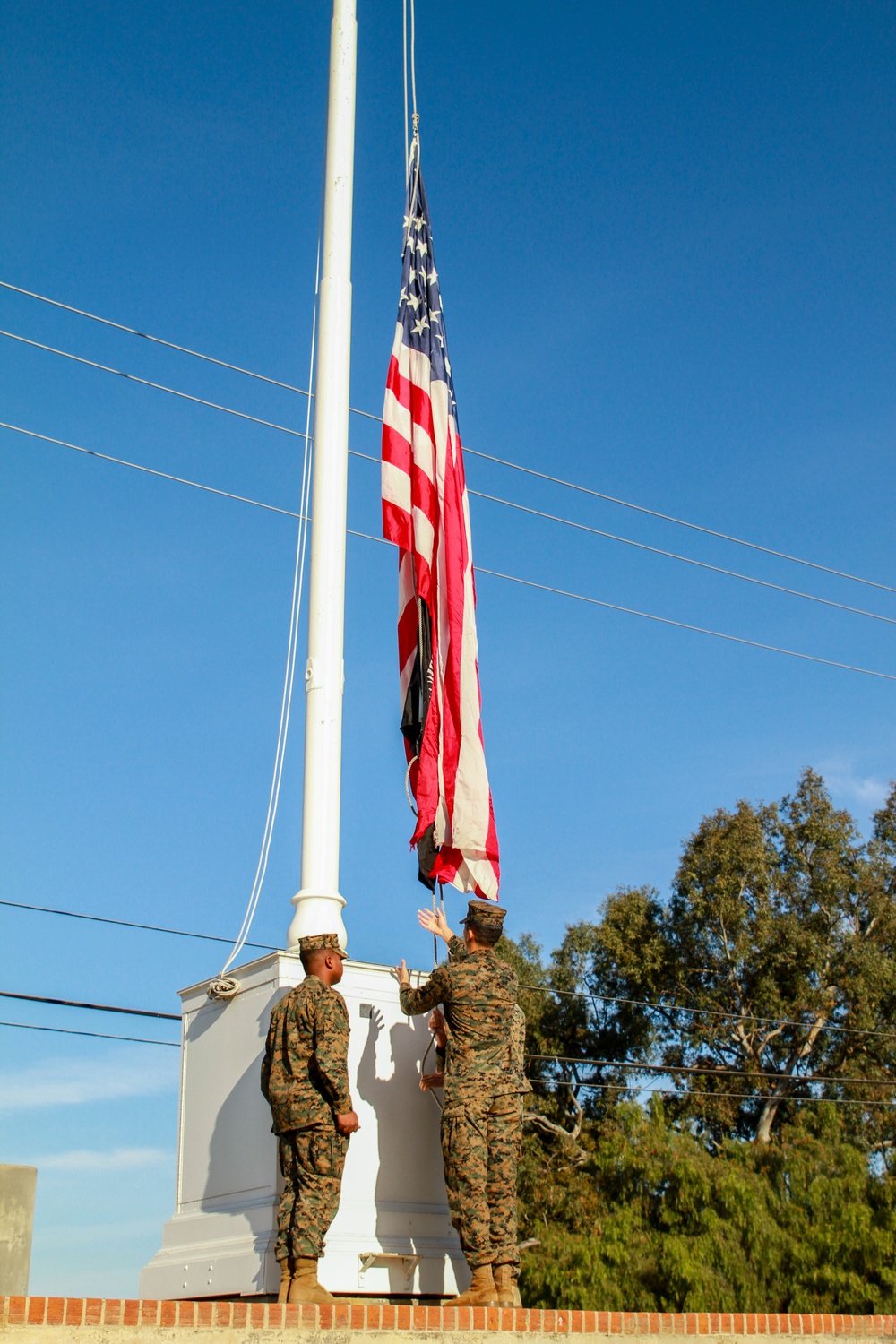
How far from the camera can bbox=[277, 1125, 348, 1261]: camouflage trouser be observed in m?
5.58

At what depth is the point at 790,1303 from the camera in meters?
22.1

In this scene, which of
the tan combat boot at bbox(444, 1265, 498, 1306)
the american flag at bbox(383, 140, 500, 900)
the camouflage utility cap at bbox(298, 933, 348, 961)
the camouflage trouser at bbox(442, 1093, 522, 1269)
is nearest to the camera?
the tan combat boot at bbox(444, 1265, 498, 1306)

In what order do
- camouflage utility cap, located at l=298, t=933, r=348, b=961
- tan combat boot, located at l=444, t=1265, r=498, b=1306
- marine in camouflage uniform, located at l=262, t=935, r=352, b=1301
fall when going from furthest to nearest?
camouflage utility cap, located at l=298, t=933, r=348, b=961, tan combat boot, located at l=444, t=1265, r=498, b=1306, marine in camouflage uniform, located at l=262, t=935, r=352, b=1301

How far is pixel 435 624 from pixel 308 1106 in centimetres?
301

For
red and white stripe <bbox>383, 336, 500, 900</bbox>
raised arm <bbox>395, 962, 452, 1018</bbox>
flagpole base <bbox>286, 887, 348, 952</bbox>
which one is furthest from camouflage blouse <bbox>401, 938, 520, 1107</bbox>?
red and white stripe <bbox>383, 336, 500, 900</bbox>

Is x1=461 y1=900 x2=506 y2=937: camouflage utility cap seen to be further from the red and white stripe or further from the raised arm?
the red and white stripe

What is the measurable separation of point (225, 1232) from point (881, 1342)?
10.2ft

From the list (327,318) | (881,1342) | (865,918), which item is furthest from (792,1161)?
(327,318)

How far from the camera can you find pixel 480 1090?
6266mm

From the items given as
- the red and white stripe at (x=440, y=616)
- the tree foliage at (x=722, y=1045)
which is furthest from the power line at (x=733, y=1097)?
the red and white stripe at (x=440, y=616)

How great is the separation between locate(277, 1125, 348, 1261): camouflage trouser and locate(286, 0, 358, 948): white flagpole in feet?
3.48

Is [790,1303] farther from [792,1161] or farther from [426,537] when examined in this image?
[426,537]

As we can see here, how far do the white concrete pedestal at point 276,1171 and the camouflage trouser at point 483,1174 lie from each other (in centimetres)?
51

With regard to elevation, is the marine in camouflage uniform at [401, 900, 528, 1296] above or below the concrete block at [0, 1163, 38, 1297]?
above
